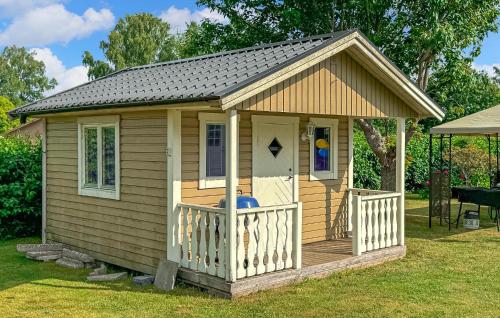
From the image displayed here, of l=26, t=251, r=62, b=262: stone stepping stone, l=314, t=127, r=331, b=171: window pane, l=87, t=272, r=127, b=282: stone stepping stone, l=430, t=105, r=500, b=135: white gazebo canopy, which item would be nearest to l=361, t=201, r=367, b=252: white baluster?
l=314, t=127, r=331, b=171: window pane

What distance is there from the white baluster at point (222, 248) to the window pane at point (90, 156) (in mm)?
2938

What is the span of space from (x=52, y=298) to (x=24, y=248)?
114 inches

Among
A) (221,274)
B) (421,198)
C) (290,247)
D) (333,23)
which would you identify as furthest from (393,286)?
(421,198)

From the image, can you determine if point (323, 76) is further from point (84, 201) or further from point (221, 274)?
point (84, 201)

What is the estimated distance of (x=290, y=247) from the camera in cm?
677

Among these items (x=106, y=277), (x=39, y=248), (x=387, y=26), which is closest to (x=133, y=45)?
(x=387, y=26)

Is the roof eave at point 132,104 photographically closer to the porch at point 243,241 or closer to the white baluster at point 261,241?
the porch at point 243,241

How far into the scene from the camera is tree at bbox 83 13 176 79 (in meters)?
39.7

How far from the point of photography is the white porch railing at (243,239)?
627cm

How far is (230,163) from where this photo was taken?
5984 millimetres

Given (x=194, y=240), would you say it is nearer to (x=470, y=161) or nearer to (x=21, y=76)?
(x=470, y=161)

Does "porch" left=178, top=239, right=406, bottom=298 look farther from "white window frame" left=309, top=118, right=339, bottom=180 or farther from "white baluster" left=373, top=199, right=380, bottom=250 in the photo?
"white window frame" left=309, top=118, right=339, bottom=180

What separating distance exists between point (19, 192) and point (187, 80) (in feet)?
16.5

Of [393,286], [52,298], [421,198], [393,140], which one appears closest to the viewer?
[52,298]
